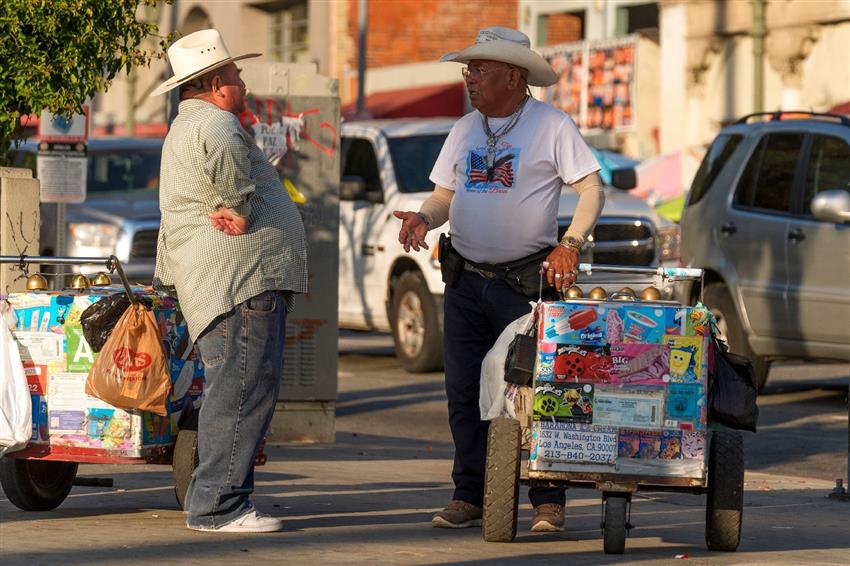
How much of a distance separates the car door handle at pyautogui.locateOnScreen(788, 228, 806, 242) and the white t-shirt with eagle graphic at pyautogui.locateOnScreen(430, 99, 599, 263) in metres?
6.19

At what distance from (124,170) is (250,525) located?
11798mm

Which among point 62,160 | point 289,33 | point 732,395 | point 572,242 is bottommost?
point 732,395

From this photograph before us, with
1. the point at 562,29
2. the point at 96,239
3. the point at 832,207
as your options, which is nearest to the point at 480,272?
the point at 832,207

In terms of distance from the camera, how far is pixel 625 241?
650 inches

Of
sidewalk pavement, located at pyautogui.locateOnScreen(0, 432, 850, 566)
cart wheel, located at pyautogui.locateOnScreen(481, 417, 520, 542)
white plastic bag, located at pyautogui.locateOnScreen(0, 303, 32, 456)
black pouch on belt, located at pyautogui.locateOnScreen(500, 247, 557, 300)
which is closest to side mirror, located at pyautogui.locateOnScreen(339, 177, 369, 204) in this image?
sidewalk pavement, located at pyautogui.locateOnScreen(0, 432, 850, 566)

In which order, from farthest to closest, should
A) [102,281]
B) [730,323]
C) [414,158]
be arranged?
1. [414,158]
2. [730,323]
3. [102,281]

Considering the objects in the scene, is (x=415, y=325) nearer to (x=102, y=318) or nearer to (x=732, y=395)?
(x=102, y=318)

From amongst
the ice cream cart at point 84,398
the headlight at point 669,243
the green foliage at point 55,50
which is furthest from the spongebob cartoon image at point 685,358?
the headlight at point 669,243

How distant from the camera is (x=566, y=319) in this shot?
734 cm

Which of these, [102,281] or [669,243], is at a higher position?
[669,243]

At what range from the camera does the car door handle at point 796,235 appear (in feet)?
45.6

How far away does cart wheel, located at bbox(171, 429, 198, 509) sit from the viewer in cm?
793

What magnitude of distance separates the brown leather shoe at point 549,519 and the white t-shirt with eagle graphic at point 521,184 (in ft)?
3.35

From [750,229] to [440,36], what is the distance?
3047cm
